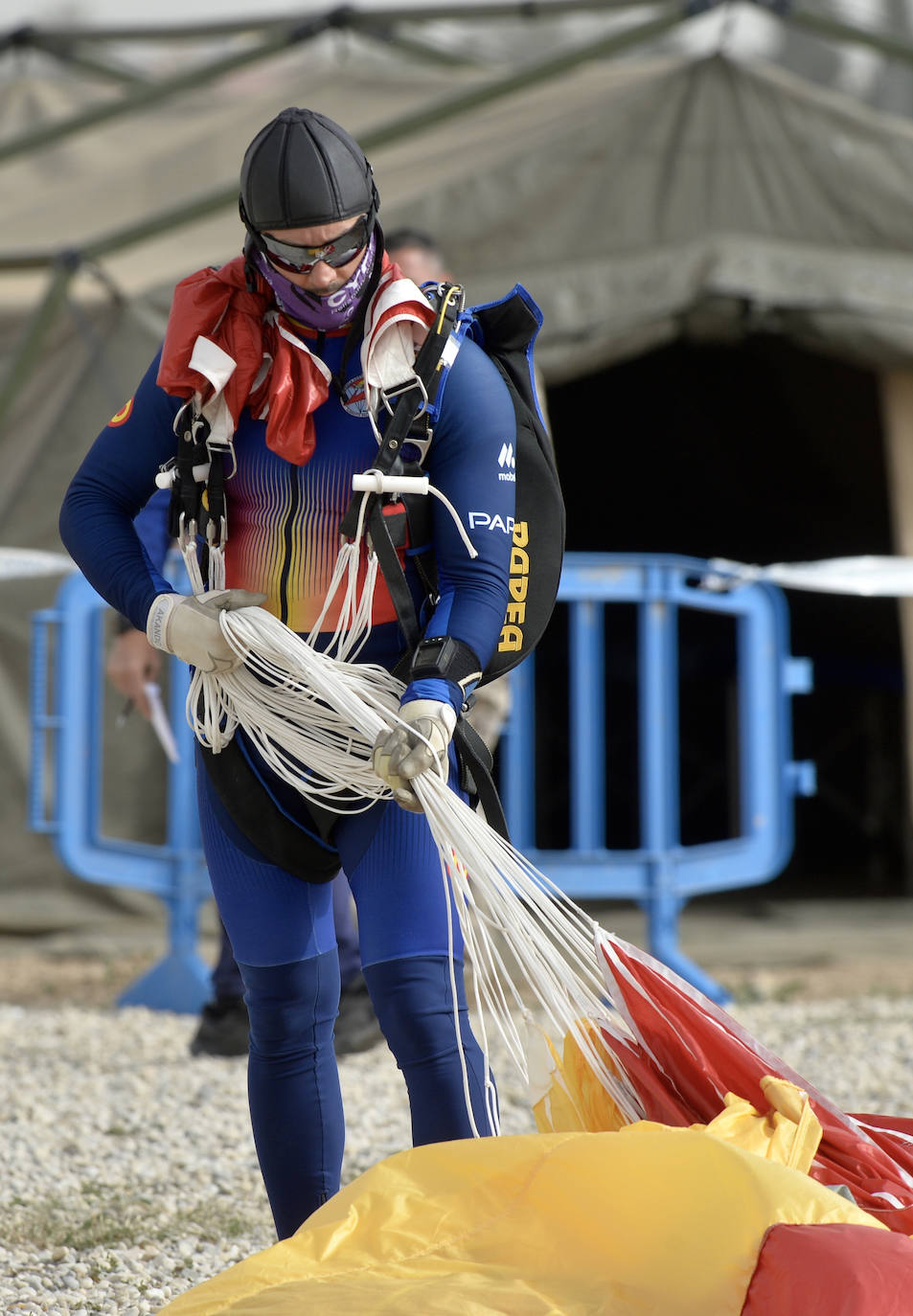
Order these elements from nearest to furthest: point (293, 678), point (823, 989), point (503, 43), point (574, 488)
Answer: point (293, 678), point (823, 989), point (574, 488), point (503, 43)

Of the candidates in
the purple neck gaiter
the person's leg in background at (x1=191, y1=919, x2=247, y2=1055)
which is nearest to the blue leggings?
the purple neck gaiter

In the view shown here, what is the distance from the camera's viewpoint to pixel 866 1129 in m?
2.21

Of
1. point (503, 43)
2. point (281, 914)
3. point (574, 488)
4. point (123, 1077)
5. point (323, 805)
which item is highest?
point (503, 43)

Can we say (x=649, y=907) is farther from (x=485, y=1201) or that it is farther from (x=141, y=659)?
(x=485, y=1201)

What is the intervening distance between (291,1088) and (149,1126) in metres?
1.55

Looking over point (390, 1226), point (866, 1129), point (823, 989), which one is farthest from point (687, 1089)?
point (823, 989)

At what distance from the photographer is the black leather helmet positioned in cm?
197

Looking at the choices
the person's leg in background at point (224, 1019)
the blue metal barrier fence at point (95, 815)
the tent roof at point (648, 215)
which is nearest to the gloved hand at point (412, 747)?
the person's leg in background at point (224, 1019)

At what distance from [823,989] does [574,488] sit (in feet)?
13.9

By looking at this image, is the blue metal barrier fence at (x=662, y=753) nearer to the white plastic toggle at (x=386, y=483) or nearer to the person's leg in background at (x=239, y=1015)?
the person's leg in background at (x=239, y=1015)

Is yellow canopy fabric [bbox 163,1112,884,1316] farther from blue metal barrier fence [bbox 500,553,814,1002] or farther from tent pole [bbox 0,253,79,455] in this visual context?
tent pole [bbox 0,253,79,455]

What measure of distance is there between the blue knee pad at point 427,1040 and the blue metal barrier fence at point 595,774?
2.64 m

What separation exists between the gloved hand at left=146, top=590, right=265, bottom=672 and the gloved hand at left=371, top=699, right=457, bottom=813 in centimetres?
29

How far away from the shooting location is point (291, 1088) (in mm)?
2113
